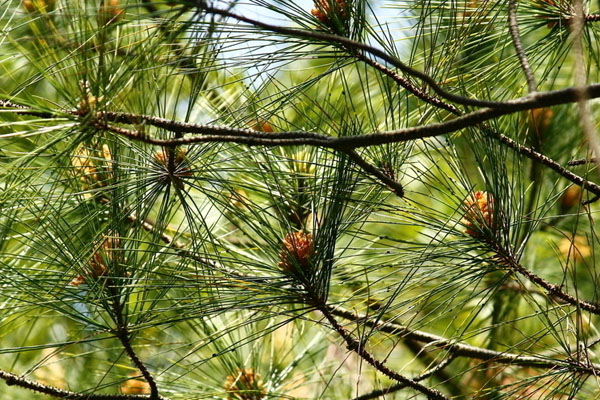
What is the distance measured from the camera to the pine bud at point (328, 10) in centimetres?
105

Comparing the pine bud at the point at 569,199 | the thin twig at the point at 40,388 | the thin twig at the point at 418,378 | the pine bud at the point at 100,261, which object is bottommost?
the thin twig at the point at 418,378

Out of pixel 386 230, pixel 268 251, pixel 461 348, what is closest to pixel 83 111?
pixel 268 251

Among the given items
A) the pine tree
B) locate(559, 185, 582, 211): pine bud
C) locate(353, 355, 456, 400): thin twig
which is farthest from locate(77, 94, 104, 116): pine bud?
locate(559, 185, 582, 211): pine bud

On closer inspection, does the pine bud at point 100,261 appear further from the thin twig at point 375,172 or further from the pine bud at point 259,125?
the thin twig at point 375,172

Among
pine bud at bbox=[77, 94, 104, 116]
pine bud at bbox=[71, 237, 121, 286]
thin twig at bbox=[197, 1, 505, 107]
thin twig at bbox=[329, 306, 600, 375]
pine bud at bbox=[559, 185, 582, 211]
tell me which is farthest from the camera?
pine bud at bbox=[559, 185, 582, 211]

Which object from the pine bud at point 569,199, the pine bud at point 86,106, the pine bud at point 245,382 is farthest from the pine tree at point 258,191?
the pine bud at point 569,199

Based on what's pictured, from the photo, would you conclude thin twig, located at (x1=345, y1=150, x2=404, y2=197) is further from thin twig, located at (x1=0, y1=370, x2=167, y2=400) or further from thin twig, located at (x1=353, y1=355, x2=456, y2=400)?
thin twig, located at (x1=0, y1=370, x2=167, y2=400)

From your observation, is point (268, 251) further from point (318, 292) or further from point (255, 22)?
point (255, 22)

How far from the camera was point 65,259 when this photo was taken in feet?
3.24

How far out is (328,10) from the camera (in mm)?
1057

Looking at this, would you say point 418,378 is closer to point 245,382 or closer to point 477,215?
point 477,215

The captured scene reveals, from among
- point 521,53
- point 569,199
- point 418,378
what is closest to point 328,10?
point 521,53

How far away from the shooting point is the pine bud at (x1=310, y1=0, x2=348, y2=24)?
3.46 ft

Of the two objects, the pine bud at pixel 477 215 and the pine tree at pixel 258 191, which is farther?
the pine bud at pixel 477 215
